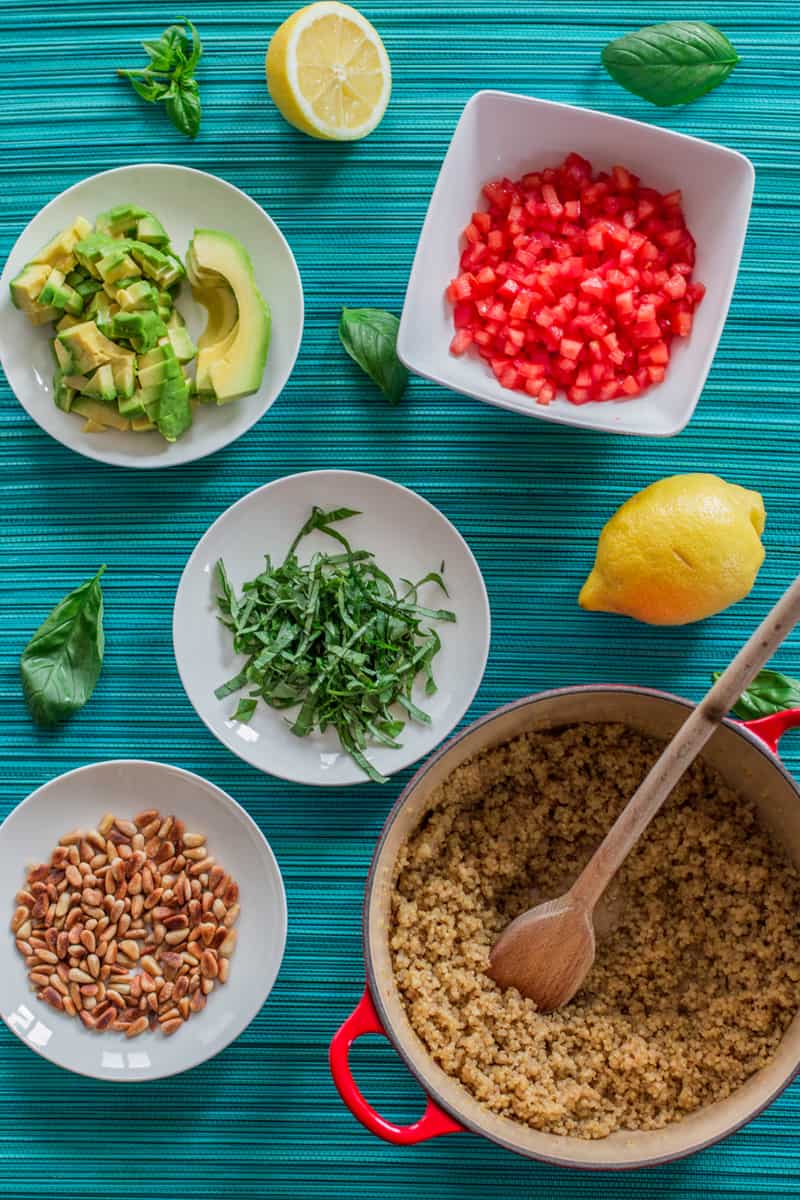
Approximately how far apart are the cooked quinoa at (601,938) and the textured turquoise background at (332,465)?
0.20 m

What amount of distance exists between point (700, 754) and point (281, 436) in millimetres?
863

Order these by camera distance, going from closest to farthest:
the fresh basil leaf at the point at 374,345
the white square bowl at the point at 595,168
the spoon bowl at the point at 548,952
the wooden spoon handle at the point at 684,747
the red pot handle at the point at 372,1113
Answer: the wooden spoon handle at the point at 684,747 → the red pot handle at the point at 372,1113 → the spoon bowl at the point at 548,952 → the white square bowl at the point at 595,168 → the fresh basil leaf at the point at 374,345

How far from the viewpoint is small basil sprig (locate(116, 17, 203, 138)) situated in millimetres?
1931

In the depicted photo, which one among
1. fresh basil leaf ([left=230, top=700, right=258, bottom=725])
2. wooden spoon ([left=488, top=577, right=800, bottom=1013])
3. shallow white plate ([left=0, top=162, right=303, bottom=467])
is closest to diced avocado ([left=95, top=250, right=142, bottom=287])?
shallow white plate ([left=0, top=162, right=303, bottom=467])

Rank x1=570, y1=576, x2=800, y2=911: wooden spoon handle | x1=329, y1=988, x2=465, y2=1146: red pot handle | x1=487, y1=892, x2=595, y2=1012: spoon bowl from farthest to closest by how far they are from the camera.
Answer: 1. x1=487, y1=892, x2=595, y2=1012: spoon bowl
2. x1=329, y1=988, x2=465, y2=1146: red pot handle
3. x1=570, y1=576, x2=800, y2=911: wooden spoon handle

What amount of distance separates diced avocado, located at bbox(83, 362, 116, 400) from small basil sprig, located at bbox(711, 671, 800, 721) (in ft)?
3.67

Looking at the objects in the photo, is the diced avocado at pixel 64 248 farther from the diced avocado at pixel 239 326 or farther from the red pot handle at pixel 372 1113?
the red pot handle at pixel 372 1113

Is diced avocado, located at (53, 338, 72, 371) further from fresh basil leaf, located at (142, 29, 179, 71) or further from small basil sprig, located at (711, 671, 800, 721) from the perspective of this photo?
small basil sprig, located at (711, 671, 800, 721)

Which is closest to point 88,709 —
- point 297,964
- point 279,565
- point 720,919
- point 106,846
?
point 106,846

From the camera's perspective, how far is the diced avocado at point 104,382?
182 centimetres

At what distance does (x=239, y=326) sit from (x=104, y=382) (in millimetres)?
231

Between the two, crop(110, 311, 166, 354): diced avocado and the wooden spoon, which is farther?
crop(110, 311, 166, 354): diced avocado

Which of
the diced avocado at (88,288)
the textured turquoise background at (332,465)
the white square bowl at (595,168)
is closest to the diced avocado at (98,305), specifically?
the diced avocado at (88,288)

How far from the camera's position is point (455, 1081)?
5.51 ft
